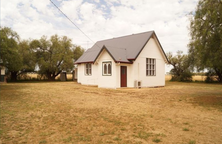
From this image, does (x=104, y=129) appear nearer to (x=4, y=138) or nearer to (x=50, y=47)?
(x=4, y=138)

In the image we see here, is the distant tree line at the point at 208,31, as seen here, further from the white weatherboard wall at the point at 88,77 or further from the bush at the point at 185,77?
the bush at the point at 185,77

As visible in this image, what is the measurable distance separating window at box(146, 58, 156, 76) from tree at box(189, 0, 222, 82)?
32.4 feet

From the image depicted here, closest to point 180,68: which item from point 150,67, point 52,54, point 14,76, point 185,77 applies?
point 185,77

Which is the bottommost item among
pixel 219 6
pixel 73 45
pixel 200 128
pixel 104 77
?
pixel 200 128

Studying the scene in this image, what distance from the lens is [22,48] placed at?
3183cm

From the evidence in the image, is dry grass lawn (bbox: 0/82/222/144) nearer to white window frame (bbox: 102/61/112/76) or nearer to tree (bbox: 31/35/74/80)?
white window frame (bbox: 102/61/112/76)

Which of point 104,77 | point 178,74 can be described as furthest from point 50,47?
point 178,74

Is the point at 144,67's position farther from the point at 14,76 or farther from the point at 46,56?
the point at 14,76

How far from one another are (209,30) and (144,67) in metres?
10.7

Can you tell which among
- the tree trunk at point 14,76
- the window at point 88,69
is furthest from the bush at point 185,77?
the tree trunk at point 14,76

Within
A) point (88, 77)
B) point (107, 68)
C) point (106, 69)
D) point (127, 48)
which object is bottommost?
point (88, 77)

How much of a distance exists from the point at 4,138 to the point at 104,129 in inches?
→ 109

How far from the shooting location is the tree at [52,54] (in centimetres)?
3297

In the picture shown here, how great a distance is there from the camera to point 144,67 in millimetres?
20859
